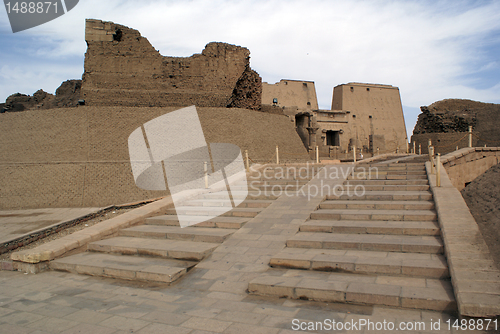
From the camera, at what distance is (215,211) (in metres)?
7.30

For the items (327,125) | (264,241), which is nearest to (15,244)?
(264,241)

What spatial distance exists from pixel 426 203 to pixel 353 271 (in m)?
2.80

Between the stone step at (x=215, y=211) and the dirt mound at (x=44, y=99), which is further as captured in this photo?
the dirt mound at (x=44, y=99)

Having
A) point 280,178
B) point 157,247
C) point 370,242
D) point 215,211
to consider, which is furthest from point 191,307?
point 280,178

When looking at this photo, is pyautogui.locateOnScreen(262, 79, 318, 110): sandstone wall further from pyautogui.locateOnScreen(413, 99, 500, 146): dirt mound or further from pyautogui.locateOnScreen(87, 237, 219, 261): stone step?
pyautogui.locateOnScreen(87, 237, 219, 261): stone step

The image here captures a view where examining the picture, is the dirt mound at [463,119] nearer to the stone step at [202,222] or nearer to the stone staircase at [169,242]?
the stone staircase at [169,242]

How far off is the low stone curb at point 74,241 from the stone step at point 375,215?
3.45m

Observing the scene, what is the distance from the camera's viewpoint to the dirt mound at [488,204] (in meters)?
6.37

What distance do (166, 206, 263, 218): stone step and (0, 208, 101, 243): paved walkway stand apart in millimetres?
2774

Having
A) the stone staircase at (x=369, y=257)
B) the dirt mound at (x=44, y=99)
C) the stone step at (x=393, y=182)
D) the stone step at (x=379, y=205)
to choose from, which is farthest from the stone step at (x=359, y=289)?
the dirt mound at (x=44, y=99)

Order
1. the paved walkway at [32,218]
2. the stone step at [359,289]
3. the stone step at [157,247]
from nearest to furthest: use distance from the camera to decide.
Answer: the stone step at [359,289], the stone step at [157,247], the paved walkway at [32,218]

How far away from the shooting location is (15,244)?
7.40 meters

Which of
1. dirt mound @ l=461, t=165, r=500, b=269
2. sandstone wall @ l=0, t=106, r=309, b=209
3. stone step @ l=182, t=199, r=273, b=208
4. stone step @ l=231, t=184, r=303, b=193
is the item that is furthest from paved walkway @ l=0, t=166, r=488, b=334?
sandstone wall @ l=0, t=106, r=309, b=209

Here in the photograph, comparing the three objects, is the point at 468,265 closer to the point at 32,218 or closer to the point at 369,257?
the point at 369,257
